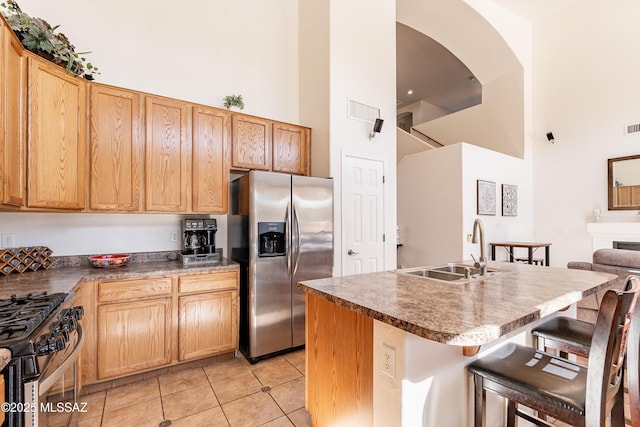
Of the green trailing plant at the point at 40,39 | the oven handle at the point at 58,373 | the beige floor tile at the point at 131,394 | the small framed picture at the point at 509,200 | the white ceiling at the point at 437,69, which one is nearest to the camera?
the oven handle at the point at 58,373

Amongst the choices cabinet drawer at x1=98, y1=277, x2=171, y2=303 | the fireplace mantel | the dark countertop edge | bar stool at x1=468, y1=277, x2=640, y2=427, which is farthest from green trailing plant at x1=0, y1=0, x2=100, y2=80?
the fireplace mantel

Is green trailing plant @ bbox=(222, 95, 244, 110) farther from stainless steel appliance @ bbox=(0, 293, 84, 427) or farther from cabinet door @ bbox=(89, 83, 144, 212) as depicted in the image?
stainless steel appliance @ bbox=(0, 293, 84, 427)

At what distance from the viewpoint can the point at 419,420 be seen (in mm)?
1168

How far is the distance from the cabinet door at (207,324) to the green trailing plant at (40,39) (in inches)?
82.6

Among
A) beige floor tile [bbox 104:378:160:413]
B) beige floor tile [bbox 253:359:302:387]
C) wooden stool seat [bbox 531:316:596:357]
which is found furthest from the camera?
beige floor tile [bbox 253:359:302:387]

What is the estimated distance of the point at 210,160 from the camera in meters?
3.03

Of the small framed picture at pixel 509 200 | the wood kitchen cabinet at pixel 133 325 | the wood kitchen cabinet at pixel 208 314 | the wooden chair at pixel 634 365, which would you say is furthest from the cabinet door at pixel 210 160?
the small framed picture at pixel 509 200

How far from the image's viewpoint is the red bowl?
8.43ft

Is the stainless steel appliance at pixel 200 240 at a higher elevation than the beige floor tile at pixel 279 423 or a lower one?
higher

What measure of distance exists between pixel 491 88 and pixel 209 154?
6.64m

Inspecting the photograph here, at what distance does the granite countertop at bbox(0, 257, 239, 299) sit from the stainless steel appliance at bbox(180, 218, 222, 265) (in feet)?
0.39

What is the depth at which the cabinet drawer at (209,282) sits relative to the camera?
259 cm

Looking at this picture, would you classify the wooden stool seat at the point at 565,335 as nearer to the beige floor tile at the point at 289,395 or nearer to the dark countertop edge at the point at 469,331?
the dark countertop edge at the point at 469,331

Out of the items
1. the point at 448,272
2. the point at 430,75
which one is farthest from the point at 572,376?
the point at 430,75
